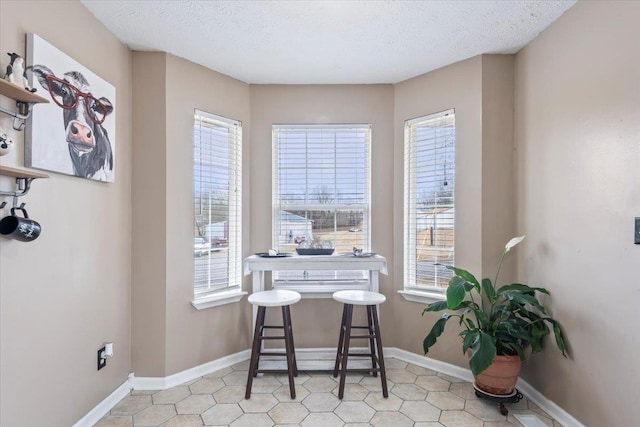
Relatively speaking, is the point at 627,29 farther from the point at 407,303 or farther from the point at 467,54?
the point at 407,303

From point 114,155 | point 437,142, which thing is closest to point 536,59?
point 437,142

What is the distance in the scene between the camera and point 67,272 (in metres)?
1.84

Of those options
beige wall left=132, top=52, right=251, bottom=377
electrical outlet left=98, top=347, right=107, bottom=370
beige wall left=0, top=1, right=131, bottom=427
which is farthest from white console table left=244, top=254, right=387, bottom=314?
electrical outlet left=98, top=347, right=107, bottom=370

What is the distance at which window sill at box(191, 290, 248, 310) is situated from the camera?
2591mm

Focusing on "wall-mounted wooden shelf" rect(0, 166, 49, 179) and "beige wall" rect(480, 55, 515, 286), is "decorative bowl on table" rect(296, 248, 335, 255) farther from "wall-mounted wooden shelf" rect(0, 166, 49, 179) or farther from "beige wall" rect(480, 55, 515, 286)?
"wall-mounted wooden shelf" rect(0, 166, 49, 179)

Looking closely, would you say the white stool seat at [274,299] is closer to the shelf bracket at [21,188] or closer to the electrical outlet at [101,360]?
the electrical outlet at [101,360]

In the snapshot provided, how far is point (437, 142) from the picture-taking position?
275 centimetres

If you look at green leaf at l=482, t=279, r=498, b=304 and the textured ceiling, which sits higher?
the textured ceiling

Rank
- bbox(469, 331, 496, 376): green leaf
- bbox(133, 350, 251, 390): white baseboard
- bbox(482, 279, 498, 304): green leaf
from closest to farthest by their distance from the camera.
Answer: bbox(469, 331, 496, 376): green leaf, bbox(482, 279, 498, 304): green leaf, bbox(133, 350, 251, 390): white baseboard

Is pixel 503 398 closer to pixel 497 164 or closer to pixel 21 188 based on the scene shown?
pixel 497 164

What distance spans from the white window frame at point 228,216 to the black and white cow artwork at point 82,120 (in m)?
0.65

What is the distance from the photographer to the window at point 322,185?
119 inches

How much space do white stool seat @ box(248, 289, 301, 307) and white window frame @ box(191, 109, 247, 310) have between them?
457mm

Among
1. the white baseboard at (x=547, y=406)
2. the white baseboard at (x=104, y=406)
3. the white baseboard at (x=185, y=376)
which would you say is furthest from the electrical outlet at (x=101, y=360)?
the white baseboard at (x=547, y=406)
